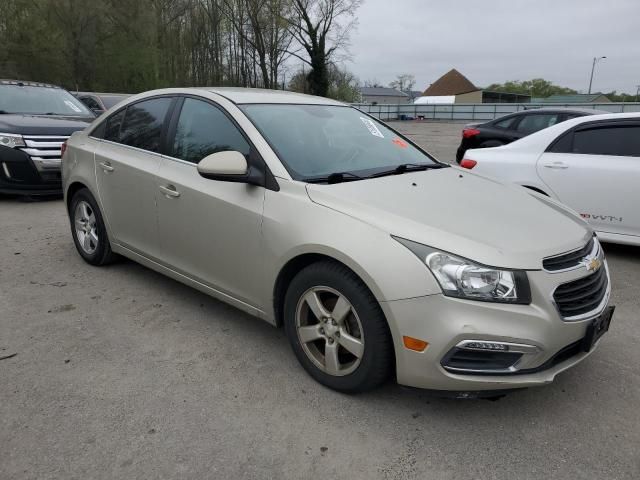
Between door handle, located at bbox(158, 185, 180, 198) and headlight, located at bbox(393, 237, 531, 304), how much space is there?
6.28ft

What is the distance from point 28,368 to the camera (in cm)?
292

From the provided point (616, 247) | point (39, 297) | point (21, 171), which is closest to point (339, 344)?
point (39, 297)

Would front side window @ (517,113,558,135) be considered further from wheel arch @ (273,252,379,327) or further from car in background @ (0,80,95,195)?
wheel arch @ (273,252,379,327)

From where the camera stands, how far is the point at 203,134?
3.42 meters

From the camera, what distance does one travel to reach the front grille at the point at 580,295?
2.34 m

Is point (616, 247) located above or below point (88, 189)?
below

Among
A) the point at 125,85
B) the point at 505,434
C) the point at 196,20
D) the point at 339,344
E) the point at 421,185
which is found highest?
the point at 196,20

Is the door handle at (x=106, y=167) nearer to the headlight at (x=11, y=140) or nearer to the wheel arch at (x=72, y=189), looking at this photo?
the wheel arch at (x=72, y=189)

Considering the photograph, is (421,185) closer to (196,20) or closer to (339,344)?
(339,344)

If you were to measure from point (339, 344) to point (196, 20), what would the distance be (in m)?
41.9

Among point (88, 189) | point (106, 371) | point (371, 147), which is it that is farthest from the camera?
point (88, 189)

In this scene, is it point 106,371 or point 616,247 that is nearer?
point 106,371

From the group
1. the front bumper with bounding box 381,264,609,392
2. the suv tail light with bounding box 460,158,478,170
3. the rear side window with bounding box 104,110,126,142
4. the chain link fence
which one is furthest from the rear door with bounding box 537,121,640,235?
the chain link fence

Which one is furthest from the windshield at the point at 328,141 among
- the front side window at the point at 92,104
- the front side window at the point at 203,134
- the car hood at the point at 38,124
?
the front side window at the point at 92,104
